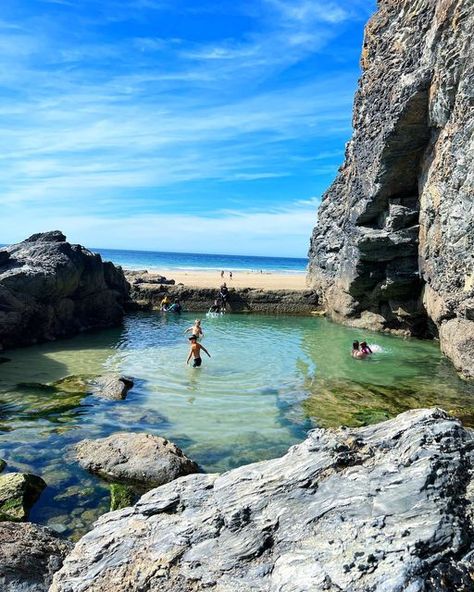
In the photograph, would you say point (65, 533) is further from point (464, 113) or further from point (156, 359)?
point (464, 113)

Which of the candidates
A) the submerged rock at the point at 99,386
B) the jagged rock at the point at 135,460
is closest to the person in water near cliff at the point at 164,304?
the submerged rock at the point at 99,386

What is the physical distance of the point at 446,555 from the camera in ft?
10.8

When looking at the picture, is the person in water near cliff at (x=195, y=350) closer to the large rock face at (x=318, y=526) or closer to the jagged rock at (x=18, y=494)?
the jagged rock at (x=18, y=494)

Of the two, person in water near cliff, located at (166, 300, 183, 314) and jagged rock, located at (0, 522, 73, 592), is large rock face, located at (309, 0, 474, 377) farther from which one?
jagged rock, located at (0, 522, 73, 592)

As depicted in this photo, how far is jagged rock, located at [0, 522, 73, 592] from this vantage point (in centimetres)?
484

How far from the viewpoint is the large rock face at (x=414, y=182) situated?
1557cm

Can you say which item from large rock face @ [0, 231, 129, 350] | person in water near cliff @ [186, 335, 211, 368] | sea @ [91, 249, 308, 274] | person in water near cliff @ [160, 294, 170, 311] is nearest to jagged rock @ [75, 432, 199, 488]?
person in water near cliff @ [186, 335, 211, 368]

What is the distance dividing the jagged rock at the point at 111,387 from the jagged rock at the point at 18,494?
17.4ft

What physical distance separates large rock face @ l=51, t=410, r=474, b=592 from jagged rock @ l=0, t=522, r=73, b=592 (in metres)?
0.75

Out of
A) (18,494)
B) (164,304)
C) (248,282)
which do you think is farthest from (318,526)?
(248,282)

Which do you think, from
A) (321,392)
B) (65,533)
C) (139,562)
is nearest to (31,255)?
(321,392)

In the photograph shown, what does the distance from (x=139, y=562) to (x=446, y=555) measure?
100 inches

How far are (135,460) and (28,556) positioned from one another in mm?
3307

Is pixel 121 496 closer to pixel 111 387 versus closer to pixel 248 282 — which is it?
pixel 111 387
